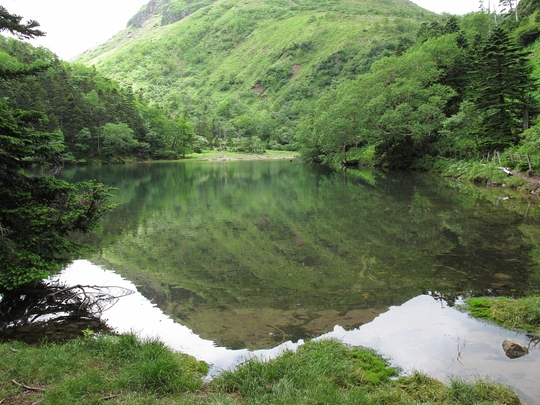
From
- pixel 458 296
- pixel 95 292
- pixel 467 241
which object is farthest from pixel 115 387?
pixel 467 241

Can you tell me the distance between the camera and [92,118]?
79312 mm

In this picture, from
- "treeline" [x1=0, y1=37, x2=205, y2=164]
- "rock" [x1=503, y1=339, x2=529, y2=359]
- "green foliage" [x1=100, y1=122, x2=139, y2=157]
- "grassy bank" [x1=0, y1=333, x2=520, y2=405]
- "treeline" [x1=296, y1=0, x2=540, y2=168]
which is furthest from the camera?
"green foliage" [x1=100, y1=122, x2=139, y2=157]

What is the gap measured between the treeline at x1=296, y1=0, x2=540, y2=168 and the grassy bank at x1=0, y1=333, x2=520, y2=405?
29.8 m

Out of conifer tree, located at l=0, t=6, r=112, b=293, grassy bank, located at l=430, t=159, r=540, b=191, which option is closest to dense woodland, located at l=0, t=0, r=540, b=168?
conifer tree, located at l=0, t=6, r=112, b=293

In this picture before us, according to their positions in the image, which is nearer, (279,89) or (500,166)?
(500,166)

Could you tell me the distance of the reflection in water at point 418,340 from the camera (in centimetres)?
639

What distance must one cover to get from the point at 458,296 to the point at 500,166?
28.1m

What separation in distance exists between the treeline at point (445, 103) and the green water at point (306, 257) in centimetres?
1438

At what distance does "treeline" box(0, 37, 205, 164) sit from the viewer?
6588cm

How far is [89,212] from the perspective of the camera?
934 cm

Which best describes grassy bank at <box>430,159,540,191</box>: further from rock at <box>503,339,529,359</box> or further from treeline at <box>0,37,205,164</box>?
treeline at <box>0,37,205,164</box>

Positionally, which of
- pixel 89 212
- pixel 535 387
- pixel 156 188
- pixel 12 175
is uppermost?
pixel 12 175

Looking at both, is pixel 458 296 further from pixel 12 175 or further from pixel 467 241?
pixel 12 175

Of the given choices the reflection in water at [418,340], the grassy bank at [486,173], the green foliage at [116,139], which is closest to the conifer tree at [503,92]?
the grassy bank at [486,173]
